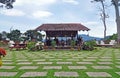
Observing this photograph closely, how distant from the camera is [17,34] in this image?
57062 mm

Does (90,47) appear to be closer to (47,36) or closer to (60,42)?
(60,42)

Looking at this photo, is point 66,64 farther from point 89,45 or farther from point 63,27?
point 63,27

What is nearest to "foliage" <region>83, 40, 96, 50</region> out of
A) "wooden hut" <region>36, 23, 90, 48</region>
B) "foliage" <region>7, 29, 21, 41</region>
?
"wooden hut" <region>36, 23, 90, 48</region>

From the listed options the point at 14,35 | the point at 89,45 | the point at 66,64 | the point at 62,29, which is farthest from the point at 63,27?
the point at 14,35

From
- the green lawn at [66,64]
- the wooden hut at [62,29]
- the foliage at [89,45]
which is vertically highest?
the wooden hut at [62,29]

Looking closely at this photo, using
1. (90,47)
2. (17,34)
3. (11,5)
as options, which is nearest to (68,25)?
(90,47)

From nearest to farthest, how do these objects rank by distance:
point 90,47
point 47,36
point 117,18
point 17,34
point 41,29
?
point 90,47, point 41,29, point 47,36, point 117,18, point 17,34

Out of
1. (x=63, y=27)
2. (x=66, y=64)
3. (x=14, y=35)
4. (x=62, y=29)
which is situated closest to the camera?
(x=66, y=64)

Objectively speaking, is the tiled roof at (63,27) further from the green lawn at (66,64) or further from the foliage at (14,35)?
the foliage at (14,35)

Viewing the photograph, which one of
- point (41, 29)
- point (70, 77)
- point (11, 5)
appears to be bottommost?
point (70, 77)

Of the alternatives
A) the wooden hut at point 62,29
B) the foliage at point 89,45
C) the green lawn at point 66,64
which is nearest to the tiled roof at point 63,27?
the wooden hut at point 62,29

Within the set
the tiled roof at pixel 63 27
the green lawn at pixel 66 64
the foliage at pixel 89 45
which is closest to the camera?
the green lawn at pixel 66 64

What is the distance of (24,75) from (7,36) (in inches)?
1993

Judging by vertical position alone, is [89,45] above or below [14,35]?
below
